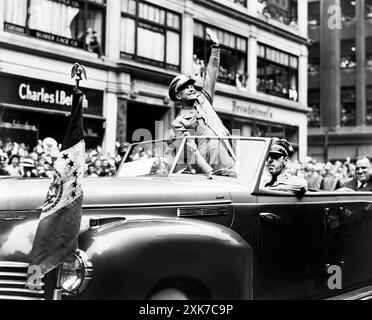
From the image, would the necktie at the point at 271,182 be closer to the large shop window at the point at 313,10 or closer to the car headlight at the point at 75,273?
the car headlight at the point at 75,273

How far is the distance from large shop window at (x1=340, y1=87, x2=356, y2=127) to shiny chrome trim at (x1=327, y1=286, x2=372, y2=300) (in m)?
15.0

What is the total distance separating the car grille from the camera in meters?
2.57

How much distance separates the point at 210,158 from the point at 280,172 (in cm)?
51

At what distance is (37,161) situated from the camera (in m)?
7.62

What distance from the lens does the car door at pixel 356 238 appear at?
163 inches

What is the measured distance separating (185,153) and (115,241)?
1.24 metres

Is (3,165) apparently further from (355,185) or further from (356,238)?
(356,238)

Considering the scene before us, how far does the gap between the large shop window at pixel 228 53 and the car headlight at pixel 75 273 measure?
13432 millimetres

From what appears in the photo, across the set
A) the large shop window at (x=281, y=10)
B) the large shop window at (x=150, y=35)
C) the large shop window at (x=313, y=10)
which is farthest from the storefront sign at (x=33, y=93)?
the large shop window at (x=150, y=35)

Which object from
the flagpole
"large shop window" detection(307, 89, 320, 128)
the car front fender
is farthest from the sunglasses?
"large shop window" detection(307, 89, 320, 128)

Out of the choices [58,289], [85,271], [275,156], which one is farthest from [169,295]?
[275,156]

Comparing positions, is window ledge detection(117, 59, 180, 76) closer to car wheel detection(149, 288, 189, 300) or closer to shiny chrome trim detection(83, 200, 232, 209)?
shiny chrome trim detection(83, 200, 232, 209)

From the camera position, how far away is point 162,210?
123 inches
